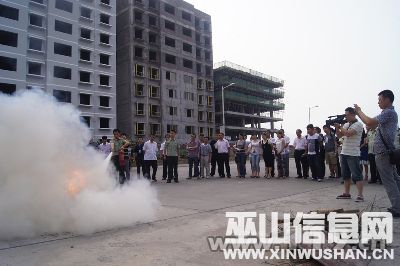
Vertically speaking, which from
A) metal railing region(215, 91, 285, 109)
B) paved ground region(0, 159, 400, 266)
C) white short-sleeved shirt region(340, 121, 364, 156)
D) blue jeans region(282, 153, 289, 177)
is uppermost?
metal railing region(215, 91, 285, 109)

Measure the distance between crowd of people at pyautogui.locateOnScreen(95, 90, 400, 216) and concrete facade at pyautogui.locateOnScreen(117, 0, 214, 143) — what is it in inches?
1328

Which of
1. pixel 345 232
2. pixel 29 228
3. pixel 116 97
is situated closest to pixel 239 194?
pixel 345 232

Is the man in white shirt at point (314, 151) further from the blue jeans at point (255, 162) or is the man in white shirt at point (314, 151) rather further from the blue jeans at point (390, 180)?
the blue jeans at point (390, 180)

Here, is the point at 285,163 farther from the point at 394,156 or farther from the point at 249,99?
the point at 249,99

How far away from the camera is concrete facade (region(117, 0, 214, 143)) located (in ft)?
157

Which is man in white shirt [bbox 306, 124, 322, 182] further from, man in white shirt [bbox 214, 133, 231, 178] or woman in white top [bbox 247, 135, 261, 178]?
man in white shirt [bbox 214, 133, 231, 178]

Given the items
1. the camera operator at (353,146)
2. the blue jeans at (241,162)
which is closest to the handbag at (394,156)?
the camera operator at (353,146)

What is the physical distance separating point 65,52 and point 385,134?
41017mm

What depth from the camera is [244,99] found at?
65.0 metres

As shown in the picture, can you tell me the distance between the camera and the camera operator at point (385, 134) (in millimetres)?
5375

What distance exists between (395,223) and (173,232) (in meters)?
3.31

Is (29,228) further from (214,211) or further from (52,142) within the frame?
(214,211)

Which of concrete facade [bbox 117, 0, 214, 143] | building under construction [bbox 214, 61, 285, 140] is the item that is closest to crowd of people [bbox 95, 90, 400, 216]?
concrete facade [bbox 117, 0, 214, 143]

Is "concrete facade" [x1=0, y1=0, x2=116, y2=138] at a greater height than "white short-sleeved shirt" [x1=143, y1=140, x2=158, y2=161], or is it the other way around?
"concrete facade" [x1=0, y1=0, x2=116, y2=138]
